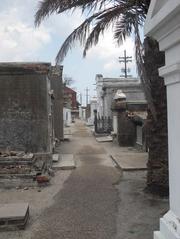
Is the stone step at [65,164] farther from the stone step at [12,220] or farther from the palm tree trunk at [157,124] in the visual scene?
the stone step at [12,220]

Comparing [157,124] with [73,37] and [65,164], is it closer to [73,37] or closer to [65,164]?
[73,37]

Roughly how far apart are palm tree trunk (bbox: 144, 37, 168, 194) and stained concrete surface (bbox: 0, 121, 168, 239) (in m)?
0.44

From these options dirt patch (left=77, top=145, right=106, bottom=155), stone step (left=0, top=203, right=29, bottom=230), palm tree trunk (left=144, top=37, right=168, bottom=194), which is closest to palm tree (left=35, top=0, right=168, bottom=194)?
palm tree trunk (left=144, top=37, right=168, bottom=194)

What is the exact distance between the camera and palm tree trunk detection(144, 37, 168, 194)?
33.8ft

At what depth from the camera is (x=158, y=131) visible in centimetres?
1049

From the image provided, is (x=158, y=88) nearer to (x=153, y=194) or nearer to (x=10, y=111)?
(x=153, y=194)

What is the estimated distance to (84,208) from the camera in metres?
9.70

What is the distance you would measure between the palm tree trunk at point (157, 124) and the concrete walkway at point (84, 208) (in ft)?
3.45

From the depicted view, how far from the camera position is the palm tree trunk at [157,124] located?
10.3 metres

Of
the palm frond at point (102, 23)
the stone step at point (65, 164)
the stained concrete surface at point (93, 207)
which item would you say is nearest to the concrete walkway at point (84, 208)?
the stained concrete surface at point (93, 207)

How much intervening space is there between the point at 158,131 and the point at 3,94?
6302mm

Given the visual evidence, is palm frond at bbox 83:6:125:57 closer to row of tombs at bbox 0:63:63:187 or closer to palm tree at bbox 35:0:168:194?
palm tree at bbox 35:0:168:194

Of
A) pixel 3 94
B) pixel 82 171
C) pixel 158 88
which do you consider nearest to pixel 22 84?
pixel 3 94

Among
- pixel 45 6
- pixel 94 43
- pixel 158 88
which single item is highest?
pixel 45 6
